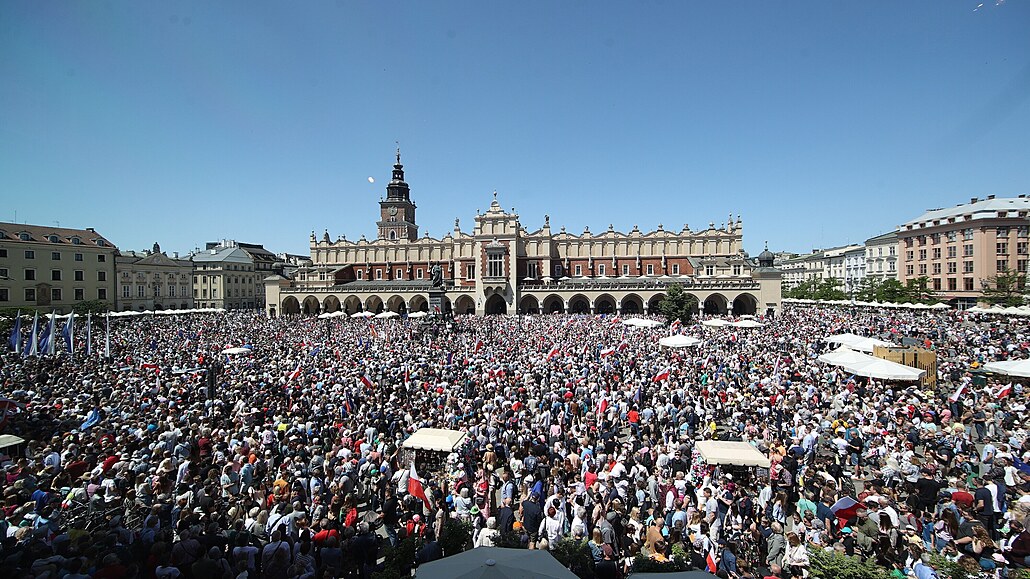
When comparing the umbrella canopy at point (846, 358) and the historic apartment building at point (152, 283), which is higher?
the historic apartment building at point (152, 283)

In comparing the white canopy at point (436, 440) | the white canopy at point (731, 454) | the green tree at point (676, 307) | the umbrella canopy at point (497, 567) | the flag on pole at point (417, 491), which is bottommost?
the flag on pole at point (417, 491)

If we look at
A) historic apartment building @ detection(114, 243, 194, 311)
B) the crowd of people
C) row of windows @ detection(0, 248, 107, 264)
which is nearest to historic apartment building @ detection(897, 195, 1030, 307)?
the crowd of people

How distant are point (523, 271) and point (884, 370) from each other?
151 feet

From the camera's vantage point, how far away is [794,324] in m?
33.6

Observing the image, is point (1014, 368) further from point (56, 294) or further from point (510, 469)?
point (56, 294)

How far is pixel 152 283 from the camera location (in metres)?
66.1

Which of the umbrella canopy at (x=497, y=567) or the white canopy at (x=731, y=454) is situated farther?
the white canopy at (x=731, y=454)

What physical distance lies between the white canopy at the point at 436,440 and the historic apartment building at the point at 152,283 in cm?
6375

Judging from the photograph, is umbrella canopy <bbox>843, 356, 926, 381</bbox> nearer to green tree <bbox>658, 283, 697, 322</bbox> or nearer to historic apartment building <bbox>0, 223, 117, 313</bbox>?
green tree <bbox>658, 283, 697, 322</bbox>

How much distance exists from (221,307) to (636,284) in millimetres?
62716

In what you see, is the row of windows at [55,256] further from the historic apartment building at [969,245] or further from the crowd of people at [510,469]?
the historic apartment building at [969,245]

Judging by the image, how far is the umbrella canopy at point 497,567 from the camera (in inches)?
179

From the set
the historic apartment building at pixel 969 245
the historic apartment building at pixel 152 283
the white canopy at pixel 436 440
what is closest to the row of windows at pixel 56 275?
the historic apartment building at pixel 152 283

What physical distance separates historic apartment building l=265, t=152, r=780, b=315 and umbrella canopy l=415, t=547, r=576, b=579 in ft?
154
